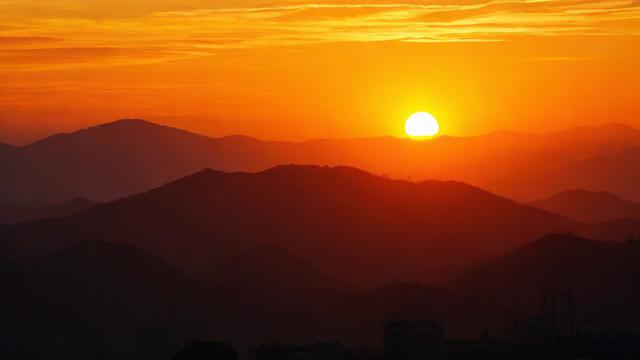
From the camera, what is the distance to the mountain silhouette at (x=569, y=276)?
162 meters

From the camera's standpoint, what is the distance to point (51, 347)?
152000mm

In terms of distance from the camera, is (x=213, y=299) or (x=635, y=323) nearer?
(x=635, y=323)

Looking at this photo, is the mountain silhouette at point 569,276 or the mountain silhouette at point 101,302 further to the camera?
the mountain silhouette at point 569,276

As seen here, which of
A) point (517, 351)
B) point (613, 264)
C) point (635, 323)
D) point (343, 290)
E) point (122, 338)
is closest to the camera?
point (517, 351)

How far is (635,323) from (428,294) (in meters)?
28.2

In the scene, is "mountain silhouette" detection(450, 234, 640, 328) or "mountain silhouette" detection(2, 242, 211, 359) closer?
"mountain silhouette" detection(2, 242, 211, 359)

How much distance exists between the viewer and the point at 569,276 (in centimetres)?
17400

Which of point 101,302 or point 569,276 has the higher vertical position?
point 569,276

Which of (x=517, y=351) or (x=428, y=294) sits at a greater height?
(x=428, y=294)

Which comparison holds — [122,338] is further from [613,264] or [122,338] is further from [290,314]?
[613,264]

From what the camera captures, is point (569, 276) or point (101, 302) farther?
point (101, 302)

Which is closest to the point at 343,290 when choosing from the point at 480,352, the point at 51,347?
the point at 51,347

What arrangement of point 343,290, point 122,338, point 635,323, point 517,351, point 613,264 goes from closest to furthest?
point 517,351 < point 635,323 < point 122,338 < point 613,264 < point 343,290

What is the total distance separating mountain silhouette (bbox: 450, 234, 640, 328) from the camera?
162 metres
